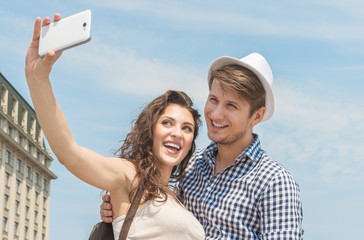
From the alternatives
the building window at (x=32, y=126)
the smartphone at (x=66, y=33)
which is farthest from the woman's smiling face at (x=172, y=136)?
the building window at (x=32, y=126)

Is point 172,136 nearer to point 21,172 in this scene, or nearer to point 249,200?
point 249,200

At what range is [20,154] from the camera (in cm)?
5481

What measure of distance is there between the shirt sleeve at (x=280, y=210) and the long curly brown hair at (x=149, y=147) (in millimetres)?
797

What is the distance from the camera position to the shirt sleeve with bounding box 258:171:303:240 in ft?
14.7

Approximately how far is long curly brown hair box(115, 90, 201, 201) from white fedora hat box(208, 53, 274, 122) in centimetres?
46

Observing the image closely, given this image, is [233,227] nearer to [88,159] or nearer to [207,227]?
[207,227]

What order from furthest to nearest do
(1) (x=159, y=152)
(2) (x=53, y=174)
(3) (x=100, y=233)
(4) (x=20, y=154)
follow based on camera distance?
1. (2) (x=53, y=174)
2. (4) (x=20, y=154)
3. (1) (x=159, y=152)
4. (3) (x=100, y=233)

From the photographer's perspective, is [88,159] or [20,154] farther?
[20,154]

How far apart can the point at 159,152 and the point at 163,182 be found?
26 centimetres

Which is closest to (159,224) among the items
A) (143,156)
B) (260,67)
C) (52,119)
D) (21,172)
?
(143,156)

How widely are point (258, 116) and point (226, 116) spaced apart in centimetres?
38

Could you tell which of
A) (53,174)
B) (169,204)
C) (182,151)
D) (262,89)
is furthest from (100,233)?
(53,174)

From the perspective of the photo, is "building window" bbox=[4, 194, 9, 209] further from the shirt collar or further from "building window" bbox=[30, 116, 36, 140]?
the shirt collar

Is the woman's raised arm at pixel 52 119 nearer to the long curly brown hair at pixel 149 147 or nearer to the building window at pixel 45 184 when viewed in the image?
the long curly brown hair at pixel 149 147
